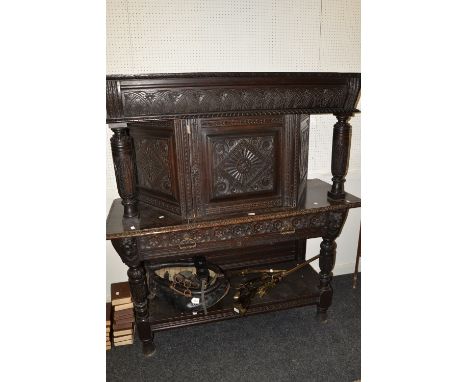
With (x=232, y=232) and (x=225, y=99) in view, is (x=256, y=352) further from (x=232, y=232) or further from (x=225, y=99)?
(x=225, y=99)

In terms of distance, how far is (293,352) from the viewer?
2203 mm

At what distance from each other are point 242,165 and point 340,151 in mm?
705

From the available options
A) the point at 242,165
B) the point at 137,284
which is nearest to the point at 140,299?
the point at 137,284

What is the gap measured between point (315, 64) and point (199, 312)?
214cm

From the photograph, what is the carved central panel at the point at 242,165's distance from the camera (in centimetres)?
191

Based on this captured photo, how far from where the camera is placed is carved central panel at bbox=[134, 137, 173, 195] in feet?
6.26

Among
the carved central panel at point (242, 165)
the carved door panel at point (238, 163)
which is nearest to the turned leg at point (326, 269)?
the carved door panel at point (238, 163)

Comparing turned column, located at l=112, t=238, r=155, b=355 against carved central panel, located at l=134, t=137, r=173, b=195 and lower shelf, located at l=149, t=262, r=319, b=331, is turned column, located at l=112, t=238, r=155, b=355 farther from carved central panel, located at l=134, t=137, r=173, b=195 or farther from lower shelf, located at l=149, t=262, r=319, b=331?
carved central panel, located at l=134, t=137, r=173, b=195

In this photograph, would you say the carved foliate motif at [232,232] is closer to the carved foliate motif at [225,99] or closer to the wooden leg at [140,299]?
the wooden leg at [140,299]

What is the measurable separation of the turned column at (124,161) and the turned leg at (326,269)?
1466 mm

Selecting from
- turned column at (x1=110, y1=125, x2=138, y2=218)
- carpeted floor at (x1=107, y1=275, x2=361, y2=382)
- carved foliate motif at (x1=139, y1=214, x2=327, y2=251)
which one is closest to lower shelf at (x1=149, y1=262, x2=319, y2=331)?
carpeted floor at (x1=107, y1=275, x2=361, y2=382)

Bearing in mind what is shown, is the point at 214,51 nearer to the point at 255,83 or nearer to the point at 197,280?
the point at 255,83
